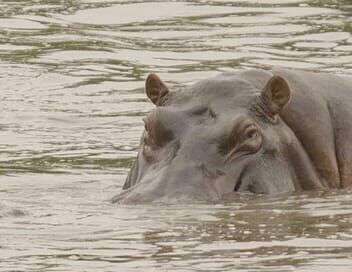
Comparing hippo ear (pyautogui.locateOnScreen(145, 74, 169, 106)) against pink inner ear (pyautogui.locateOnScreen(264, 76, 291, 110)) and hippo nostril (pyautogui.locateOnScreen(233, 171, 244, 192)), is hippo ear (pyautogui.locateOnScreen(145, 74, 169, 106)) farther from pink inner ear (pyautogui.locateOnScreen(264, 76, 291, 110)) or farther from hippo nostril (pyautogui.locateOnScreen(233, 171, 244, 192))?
hippo nostril (pyautogui.locateOnScreen(233, 171, 244, 192))

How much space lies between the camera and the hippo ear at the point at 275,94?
9.53 metres

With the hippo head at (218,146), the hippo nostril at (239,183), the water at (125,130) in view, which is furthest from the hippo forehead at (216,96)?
the water at (125,130)

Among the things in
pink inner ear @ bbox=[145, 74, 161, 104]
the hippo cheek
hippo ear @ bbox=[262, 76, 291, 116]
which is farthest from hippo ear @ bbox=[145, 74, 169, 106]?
the hippo cheek

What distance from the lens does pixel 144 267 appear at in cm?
674

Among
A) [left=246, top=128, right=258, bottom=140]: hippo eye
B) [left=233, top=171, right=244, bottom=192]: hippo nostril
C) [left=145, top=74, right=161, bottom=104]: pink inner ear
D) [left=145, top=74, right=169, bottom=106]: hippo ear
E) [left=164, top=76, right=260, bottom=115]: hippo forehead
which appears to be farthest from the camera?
[left=145, top=74, right=161, bottom=104]: pink inner ear

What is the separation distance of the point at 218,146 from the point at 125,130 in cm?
444

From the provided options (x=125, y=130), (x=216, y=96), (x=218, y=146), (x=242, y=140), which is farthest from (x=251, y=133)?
(x=125, y=130)

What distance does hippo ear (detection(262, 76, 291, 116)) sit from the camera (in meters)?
9.53

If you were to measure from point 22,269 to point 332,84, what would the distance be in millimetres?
3991

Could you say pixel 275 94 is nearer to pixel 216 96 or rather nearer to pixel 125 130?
pixel 216 96

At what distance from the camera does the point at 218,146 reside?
926cm

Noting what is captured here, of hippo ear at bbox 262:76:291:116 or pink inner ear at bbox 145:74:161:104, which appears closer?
hippo ear at bbox 262:76:291:116

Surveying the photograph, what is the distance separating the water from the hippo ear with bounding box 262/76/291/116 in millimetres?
585

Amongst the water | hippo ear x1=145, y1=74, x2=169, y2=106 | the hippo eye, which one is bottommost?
the water
